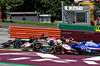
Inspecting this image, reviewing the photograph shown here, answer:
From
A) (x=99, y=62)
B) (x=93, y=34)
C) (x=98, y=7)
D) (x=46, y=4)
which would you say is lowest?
(x=99, y=62)

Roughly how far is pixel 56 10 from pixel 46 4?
3.24 m

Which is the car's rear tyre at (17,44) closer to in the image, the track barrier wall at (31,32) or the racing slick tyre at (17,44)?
the racing slick tyre at (17,44)

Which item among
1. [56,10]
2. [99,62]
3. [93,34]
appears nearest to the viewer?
[99,62]

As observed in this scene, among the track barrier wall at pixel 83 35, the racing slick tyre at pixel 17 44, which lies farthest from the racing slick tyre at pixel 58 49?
the track barrier wall at pixel 83 35

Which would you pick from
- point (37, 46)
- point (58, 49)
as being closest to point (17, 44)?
point (37, 46)

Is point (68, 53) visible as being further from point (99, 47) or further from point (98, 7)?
point (98, 7)

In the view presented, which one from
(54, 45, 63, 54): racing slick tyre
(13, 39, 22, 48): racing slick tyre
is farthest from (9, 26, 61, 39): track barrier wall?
(54, 45, 63, 54): racing slick tyre

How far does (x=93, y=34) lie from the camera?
51.2 feet

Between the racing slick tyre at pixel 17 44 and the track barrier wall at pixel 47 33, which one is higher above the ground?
the track barrier wall at pixel 47 33

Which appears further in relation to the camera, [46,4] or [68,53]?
[46,4]

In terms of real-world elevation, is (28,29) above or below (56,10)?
below

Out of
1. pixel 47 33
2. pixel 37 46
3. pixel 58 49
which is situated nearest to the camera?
pixel 58 49

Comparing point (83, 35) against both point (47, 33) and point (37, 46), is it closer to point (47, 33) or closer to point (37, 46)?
point (47, 33)

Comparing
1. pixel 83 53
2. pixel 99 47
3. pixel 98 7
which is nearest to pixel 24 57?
pixel 83 53
